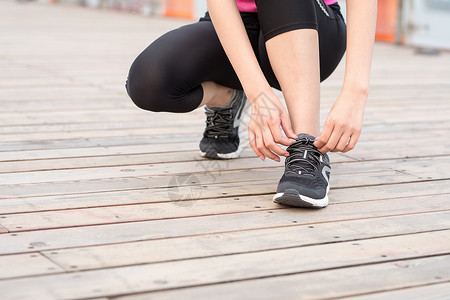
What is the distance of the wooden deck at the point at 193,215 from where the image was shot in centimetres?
113

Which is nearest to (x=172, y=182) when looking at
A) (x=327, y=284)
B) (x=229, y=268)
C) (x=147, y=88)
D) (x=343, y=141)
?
(x=147, y=88)

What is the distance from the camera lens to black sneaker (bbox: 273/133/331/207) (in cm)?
151

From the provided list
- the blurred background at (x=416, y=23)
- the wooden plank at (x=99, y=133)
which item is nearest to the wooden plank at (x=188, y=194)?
the wooden plank at (x=99, y=133)

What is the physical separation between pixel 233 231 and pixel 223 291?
0.29 meters

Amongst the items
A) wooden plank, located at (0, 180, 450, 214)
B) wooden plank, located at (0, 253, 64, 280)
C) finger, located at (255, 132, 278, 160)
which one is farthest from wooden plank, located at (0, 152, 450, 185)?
wooden plank, located at (0, 253, 64, 280)

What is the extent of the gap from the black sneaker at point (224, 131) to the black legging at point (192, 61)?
12cm

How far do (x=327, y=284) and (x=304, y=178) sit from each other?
45 cm

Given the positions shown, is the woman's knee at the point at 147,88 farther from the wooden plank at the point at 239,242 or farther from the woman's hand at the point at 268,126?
the wooden plank at the point at 239,242

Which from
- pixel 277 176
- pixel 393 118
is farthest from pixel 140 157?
pixel 393 118

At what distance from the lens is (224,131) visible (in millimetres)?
1990

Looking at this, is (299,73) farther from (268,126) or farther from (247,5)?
(247,5)

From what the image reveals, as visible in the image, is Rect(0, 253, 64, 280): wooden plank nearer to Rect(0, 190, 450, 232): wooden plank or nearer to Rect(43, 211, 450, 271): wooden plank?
Rect(43, 211, 450, 271): wooden plank

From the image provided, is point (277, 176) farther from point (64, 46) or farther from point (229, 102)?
point (64, 46)

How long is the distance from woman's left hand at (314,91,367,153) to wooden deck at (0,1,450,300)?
137 millimetres
